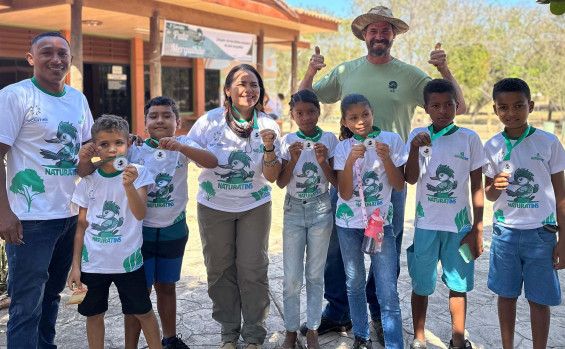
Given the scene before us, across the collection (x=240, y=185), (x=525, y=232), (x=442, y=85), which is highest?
(x=442, y=85)

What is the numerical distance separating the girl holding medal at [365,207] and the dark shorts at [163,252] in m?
0.98

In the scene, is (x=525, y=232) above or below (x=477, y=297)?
above

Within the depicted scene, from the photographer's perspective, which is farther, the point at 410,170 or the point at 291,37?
the point at 291,37

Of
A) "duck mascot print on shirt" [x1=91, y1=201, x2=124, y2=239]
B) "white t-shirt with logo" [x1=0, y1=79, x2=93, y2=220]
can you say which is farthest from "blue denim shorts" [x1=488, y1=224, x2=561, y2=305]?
"white t-shirt with logo" [x1=0, y1=79, x2=93, y2=220]

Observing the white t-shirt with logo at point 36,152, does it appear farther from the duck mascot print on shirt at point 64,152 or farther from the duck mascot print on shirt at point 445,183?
the duck mascot print on shirt at point 445,183

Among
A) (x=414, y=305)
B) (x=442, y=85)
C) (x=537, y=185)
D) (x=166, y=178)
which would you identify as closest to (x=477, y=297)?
(x=414, y=305)

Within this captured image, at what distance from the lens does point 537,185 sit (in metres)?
2.74

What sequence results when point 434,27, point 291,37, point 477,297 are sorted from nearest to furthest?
point 477,297
point 291,37
point 434,27

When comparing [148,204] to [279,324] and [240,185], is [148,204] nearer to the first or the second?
[240,185]

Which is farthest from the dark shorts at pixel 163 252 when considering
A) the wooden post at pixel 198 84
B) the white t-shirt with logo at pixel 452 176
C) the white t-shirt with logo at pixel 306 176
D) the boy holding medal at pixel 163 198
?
the wooden post at pixel 198 84

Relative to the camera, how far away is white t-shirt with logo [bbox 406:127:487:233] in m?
2.85

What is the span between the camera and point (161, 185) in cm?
286

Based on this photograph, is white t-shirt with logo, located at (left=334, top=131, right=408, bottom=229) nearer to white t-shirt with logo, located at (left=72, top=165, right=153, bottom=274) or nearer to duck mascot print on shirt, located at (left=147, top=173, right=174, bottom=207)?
duck mascot print on shirt, located at (left=147, top=173, right=174, bottom=207)

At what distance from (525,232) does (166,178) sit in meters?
2.08
